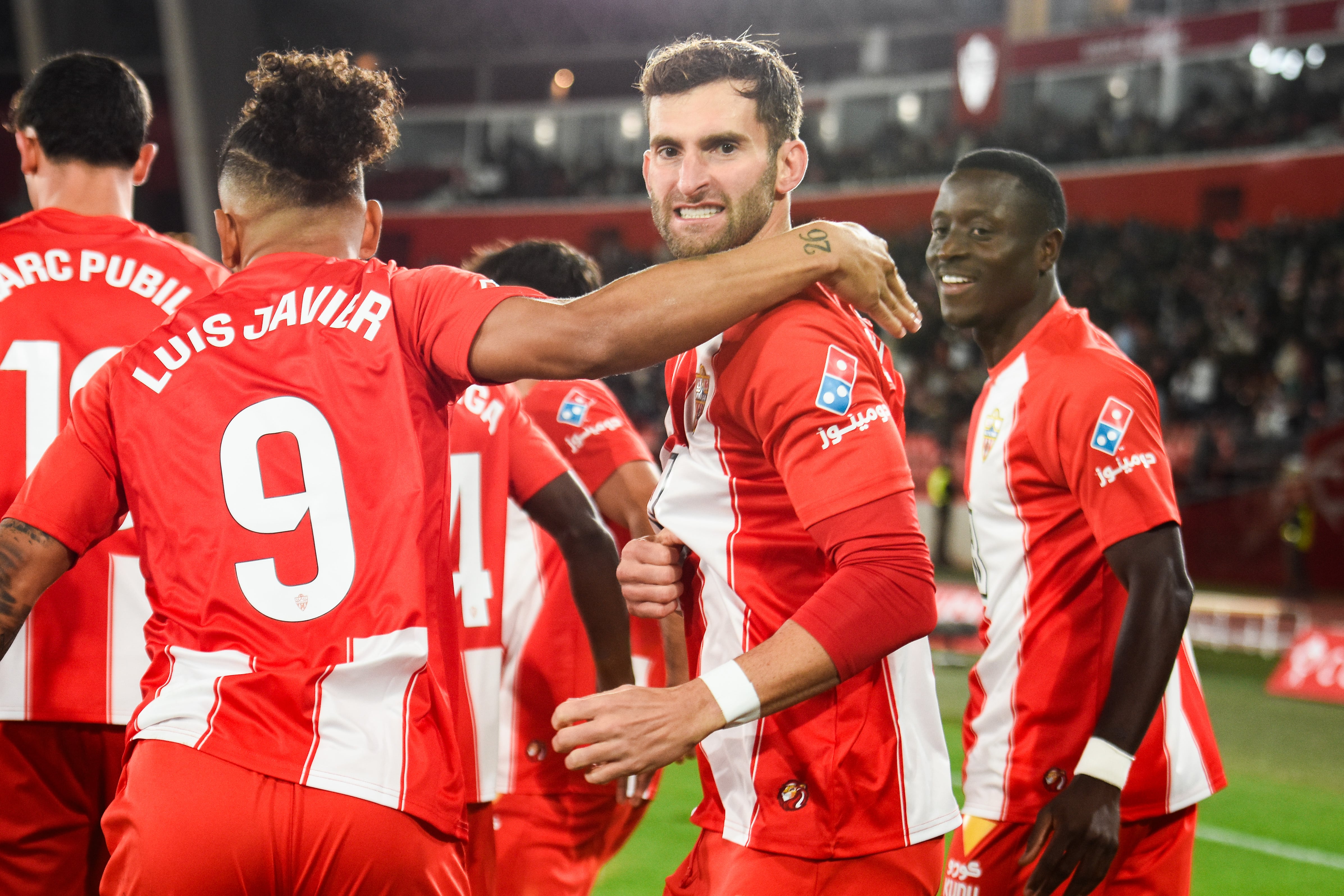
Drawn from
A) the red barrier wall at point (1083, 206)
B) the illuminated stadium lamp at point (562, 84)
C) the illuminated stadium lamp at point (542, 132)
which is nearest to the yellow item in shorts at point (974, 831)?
the red barrier wall at point (1083, 206)

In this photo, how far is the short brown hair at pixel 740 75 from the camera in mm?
2293

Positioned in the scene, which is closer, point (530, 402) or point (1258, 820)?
point (530, 402)

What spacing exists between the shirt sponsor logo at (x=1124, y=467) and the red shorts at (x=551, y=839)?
1550 millimetres

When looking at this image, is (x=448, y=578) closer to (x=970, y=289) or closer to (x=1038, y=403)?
(x=1038, y=403)

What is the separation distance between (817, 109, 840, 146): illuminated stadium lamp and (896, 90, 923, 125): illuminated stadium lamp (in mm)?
1599

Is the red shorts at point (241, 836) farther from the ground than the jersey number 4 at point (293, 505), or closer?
closer

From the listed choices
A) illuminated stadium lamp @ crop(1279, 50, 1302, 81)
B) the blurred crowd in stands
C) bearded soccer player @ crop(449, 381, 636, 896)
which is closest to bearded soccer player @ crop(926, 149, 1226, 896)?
bearded soccer player @ crop(449, 381, 636, 896)

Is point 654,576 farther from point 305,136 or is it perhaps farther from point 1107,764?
point 305,136

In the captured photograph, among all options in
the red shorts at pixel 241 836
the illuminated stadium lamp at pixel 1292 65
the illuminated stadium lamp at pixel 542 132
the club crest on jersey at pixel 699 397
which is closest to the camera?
the red shorts at pixel 241 836

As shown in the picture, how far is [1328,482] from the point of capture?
1365 centimetres

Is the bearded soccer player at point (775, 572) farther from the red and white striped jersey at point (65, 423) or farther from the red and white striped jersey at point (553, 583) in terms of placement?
the red and white striped jersey at point (65, 423)

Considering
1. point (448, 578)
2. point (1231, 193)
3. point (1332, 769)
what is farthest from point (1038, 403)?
point (1231, 193)

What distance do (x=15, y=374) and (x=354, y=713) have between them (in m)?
1.47

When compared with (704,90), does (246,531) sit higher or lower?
lower
